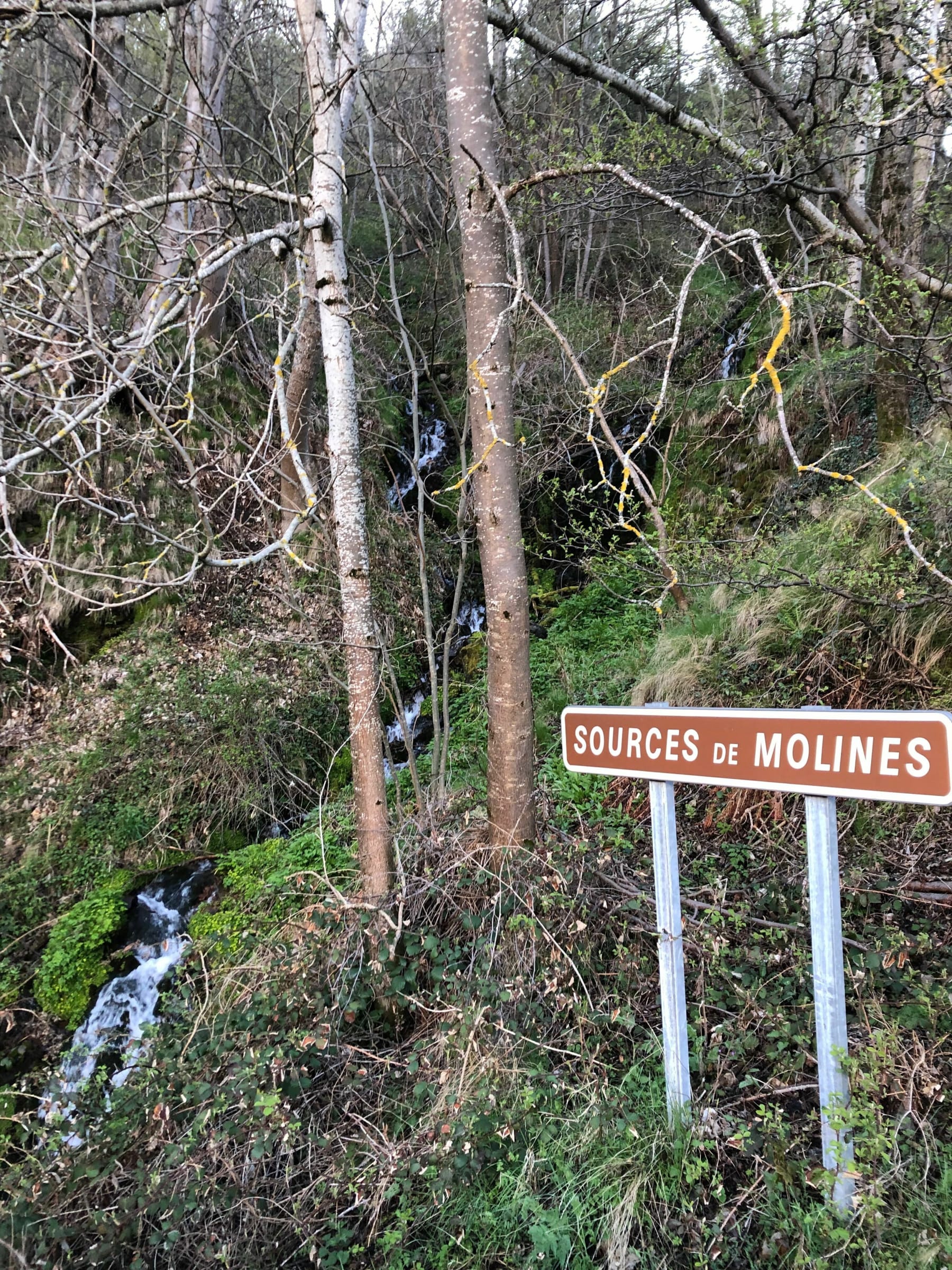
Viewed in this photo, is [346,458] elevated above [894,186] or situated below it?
below

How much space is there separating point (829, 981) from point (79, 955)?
182 inches

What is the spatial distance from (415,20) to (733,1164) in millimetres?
11479

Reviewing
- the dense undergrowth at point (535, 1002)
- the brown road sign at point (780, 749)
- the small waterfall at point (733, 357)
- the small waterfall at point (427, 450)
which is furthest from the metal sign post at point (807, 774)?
the small waterfall at point (733, 357)

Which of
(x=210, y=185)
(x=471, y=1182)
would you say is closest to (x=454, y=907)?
(x=471, y=1182)

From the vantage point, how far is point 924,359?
355cm

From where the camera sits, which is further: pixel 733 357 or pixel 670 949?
pixel 733 357

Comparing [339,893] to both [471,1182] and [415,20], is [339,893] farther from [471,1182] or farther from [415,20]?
[415,20]

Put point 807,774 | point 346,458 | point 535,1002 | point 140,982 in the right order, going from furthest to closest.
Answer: point 140,982 < point 346,458 < point 535,1002 < point 807,774

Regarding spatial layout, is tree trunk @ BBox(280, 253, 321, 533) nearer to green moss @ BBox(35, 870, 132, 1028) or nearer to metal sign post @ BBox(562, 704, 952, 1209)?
green moss @ BBox(35, 870, 132, 1028)

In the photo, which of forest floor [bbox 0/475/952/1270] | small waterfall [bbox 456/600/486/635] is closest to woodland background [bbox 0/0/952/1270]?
forest floor [bbox 0/475/952/1270]

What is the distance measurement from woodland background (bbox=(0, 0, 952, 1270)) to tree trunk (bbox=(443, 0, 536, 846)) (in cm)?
2

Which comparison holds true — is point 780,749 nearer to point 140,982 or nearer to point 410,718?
point 140,982

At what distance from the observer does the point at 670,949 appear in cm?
203

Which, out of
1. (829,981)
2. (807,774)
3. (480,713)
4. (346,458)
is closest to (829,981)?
(829,981)
